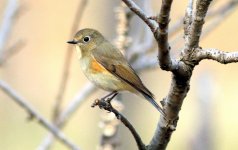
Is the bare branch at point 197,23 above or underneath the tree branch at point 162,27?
above

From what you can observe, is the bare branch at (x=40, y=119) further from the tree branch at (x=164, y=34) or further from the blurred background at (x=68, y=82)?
the blurred background at (x=68, y=82)

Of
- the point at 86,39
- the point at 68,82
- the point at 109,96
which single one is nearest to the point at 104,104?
the point at 109,96

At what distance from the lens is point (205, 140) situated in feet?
10.1

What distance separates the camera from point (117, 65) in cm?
361

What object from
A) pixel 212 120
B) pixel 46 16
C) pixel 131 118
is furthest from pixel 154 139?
pixel 46 16

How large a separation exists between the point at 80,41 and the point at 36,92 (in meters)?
10.5

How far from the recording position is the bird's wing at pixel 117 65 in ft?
11.1

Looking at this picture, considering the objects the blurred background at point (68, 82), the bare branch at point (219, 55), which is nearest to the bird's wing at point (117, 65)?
the bare branch at point (219, 55)

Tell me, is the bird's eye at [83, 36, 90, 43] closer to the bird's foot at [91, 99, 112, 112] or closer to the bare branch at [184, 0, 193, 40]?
the bird's foot at [91, 99, 112, 112]

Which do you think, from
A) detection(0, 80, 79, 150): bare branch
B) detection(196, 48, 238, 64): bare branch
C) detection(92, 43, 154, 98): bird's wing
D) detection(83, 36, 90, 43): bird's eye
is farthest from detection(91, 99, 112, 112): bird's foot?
detection(83, 36, 90, 43): bird's eye

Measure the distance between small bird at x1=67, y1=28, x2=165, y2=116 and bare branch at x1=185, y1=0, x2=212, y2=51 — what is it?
75cm

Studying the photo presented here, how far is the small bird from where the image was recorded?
3.44 meters

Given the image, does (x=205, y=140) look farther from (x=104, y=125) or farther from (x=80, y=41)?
(x=80, y=41)

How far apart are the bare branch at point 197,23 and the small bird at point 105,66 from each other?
755mm
